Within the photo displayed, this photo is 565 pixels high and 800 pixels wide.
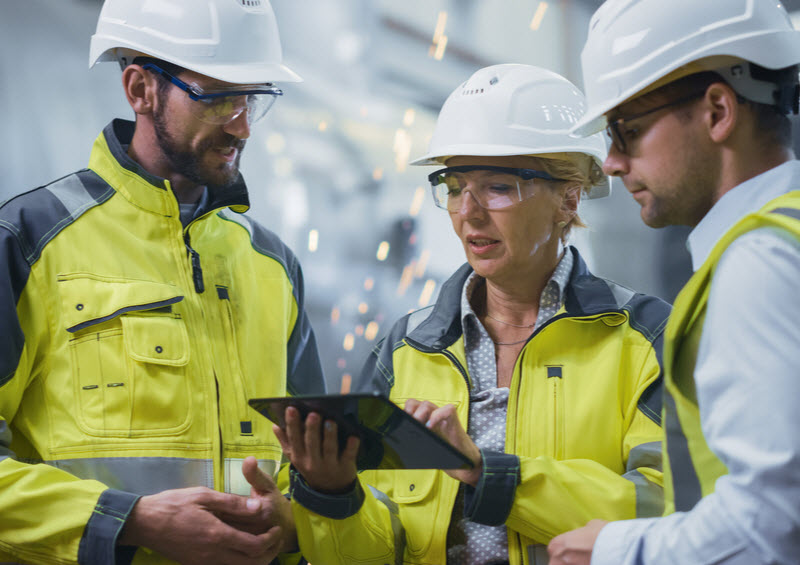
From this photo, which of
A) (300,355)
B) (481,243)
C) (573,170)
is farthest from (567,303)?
(300,355)

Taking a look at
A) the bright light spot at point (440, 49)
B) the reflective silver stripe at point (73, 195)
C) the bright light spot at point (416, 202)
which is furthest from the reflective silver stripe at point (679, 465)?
the bright light spot at point (440, 49)

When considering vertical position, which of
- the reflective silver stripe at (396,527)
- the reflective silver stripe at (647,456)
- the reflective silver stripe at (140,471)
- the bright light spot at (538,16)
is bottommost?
the reflective silver stripe at (396,527)

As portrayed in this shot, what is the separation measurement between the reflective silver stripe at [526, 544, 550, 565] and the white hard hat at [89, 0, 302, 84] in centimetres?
146

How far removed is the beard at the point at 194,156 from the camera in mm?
2270

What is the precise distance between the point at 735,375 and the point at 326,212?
12.4 ft

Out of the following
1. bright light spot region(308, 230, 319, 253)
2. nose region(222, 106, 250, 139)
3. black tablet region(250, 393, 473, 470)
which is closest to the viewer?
A: black tablet region(250, 393, 473, 470)

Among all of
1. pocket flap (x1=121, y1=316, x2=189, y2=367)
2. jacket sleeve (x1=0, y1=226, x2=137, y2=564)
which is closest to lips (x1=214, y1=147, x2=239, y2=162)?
pocket flap (x1=121, y1=316, x2=189, y2=367)

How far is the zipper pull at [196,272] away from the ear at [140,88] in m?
0.43

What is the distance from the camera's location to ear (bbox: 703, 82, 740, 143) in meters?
1.42

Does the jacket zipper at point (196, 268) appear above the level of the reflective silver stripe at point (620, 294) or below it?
above

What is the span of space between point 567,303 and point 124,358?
3.83 ft

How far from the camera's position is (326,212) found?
4754 mm

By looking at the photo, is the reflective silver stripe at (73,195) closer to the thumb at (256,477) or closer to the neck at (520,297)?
the thumb at (256,477)

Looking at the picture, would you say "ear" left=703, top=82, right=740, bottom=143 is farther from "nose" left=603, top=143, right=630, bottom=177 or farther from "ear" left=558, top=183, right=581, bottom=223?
"ear" left=558, top=183, right=581, bottom=223
